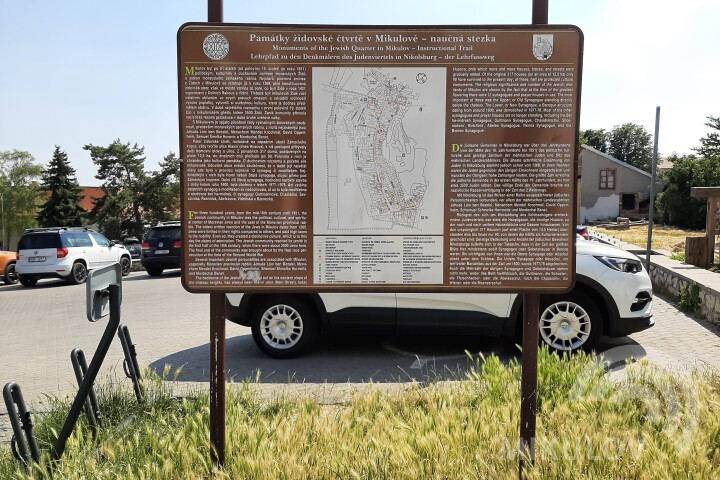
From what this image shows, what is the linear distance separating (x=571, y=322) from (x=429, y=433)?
12.0ft

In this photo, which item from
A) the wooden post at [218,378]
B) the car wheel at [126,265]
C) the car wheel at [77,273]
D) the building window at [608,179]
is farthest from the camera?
the building window at [608,179]

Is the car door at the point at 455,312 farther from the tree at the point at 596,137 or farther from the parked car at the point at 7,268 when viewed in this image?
the tree at the point at 596,137

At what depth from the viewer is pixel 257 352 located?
24.0ft

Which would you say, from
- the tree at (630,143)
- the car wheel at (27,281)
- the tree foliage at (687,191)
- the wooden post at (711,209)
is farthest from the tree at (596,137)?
the car wheel at (27,281)

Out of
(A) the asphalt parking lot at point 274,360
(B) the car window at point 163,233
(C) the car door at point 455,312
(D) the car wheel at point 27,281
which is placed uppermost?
(B) the car window at point 163,233

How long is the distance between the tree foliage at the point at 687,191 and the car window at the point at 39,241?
37.5 metres

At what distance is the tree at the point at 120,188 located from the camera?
Result: 6262 centimetres

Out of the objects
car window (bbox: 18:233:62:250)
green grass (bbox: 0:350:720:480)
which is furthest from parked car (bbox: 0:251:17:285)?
green grass (bbox: 0:350:720:480)

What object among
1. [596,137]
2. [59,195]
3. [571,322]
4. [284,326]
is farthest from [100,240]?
[596,137]

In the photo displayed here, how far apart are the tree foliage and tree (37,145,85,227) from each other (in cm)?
5269

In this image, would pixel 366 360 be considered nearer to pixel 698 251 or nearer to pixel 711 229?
pixel 698 251

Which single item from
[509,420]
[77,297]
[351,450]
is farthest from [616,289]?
[77,297]

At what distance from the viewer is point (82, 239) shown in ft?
59.7

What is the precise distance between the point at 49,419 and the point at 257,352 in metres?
3.44
